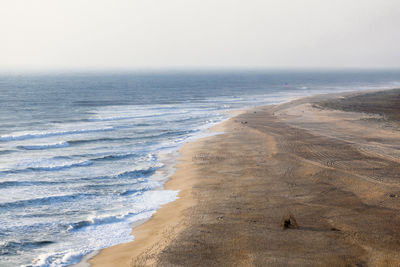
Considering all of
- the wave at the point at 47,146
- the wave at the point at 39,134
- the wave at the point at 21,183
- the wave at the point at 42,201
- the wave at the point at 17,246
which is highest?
the wave at the point at 39,134

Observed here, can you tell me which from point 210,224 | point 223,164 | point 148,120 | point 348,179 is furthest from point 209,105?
point 210,224

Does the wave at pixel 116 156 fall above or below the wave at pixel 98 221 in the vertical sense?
above

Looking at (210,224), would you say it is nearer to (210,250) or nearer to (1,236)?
(210,250)

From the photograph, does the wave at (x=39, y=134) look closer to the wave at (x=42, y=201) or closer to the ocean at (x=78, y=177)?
the ocean at (x=78, y=177)

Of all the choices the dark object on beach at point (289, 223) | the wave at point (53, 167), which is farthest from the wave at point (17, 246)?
the wave at point (53, 167)

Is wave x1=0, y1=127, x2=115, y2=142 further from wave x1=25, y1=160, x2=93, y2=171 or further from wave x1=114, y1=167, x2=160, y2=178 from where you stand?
Result: wave x1=114, y1=167, x2=160, y2=178

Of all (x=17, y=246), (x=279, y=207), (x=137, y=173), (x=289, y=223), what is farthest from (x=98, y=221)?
(x=137, y=173)

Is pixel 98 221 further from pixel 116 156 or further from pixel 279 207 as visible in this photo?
pixel 116 156
